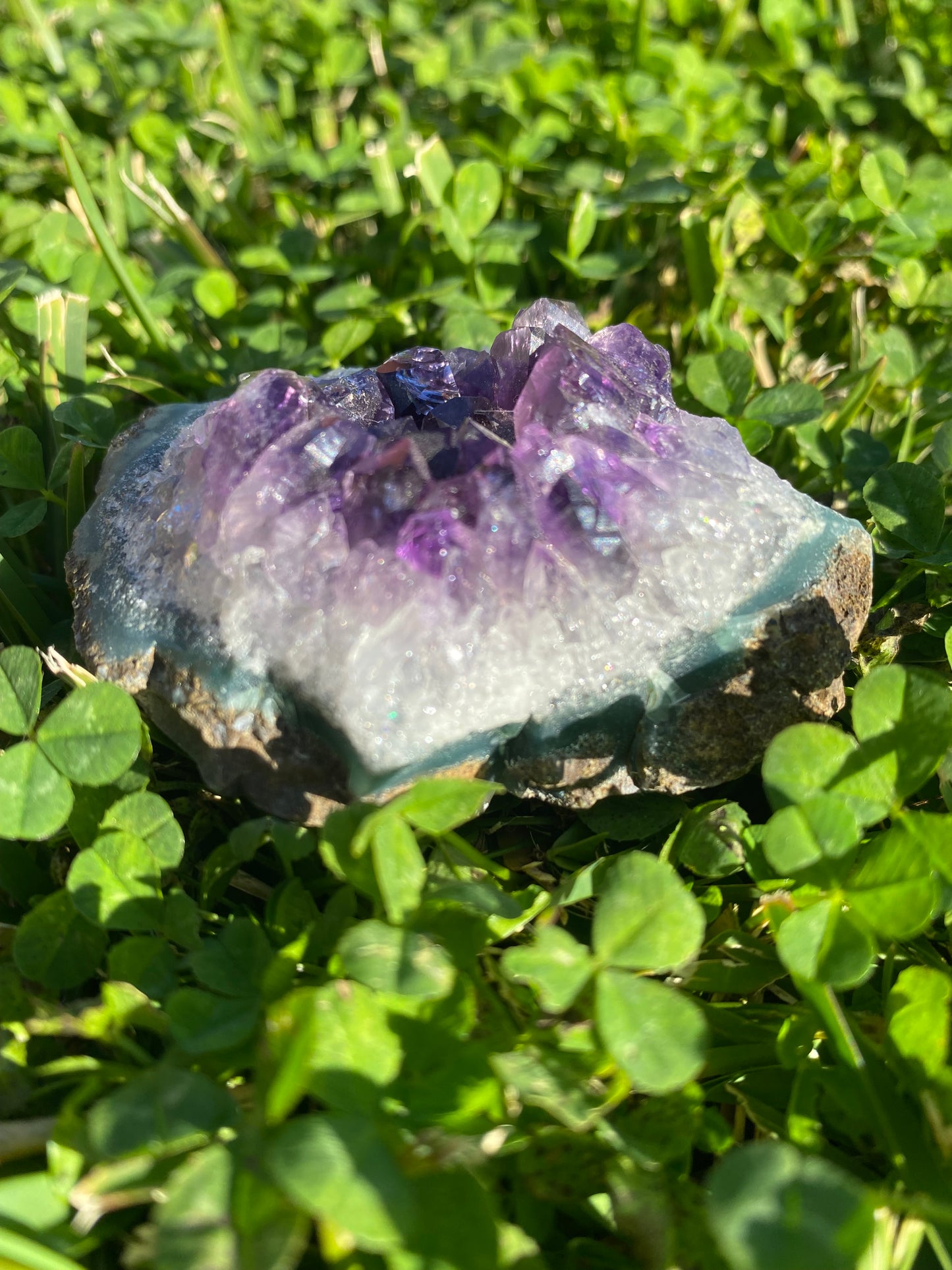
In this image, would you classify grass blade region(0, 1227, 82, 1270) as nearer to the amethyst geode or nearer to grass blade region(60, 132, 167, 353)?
the amethyst geode

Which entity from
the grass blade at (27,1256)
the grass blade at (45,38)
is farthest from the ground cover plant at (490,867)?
the grass blade at (45,38)

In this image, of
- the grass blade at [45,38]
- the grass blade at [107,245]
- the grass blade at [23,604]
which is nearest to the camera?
the grass blade at [23,604]

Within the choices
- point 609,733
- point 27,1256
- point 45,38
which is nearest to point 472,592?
point 609,733

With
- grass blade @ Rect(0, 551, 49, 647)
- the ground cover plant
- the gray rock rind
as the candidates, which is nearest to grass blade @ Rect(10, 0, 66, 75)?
the ground cover plant

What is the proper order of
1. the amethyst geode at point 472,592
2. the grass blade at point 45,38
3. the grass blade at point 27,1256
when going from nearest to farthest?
1. the grass blade at point 27,1256
2. the amethyst geode at point 472,592
3. the grass blade at point 45,38

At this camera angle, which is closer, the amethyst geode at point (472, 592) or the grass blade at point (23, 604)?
the amethyst geode at point (472, 592)

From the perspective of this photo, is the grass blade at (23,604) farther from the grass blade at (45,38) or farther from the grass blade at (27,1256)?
the grass blade at (45,38)

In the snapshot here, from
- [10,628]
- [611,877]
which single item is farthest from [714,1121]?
[10,628]

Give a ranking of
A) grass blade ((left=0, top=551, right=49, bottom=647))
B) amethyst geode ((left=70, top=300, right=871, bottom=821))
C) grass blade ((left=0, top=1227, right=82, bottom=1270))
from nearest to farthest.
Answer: grass blade ((left=0, top=1227, right=82, bottom=1270)) < amethyst geode ((left=70, top=300, right=871, bottom=821)) < grass blade ((left=0, top=551, right=49, bottom=647))

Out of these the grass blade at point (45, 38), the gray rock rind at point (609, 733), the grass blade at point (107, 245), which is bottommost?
the gray rock rind at point (609, 733)
